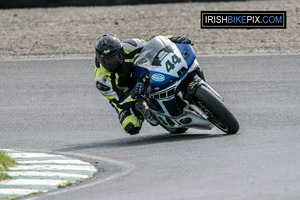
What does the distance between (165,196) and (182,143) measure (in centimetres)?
322

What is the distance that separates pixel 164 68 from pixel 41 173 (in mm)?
2392

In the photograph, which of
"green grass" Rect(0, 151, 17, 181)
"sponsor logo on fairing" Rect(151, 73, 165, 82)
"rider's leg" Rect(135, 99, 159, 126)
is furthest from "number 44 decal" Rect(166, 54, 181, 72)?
"green grass" Rect(0, 151, 17, 181)

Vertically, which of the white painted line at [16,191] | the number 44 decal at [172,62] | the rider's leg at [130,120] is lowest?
the white painted line at [16,191]

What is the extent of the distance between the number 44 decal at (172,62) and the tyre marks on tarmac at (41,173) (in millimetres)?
1697

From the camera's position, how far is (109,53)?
10.2 meters

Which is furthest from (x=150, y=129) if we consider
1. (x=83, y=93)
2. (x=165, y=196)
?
(x=165, y=196)

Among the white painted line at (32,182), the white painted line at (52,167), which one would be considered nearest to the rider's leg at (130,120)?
the white painted line at (52,167)

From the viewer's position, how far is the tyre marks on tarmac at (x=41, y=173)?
→ 7.75 metres

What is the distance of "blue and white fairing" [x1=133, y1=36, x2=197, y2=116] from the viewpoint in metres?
10.1

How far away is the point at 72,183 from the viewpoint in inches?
315

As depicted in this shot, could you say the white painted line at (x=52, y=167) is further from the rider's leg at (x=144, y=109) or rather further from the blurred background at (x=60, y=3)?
the blurred background at (x=60, y=3)

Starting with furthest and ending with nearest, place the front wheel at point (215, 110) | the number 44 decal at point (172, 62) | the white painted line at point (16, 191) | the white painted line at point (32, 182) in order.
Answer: the number 44 decal at point (172, 62) → the front wheel at point (215, 110) → the white painted line at point (32, 182) → the white painted line at point (16, 191)

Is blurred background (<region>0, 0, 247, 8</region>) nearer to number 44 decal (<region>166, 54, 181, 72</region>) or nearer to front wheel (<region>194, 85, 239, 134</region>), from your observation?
number 44 decal (<region>166, 54, 181, 72</region>)

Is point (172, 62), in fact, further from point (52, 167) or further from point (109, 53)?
point (52, 167)
